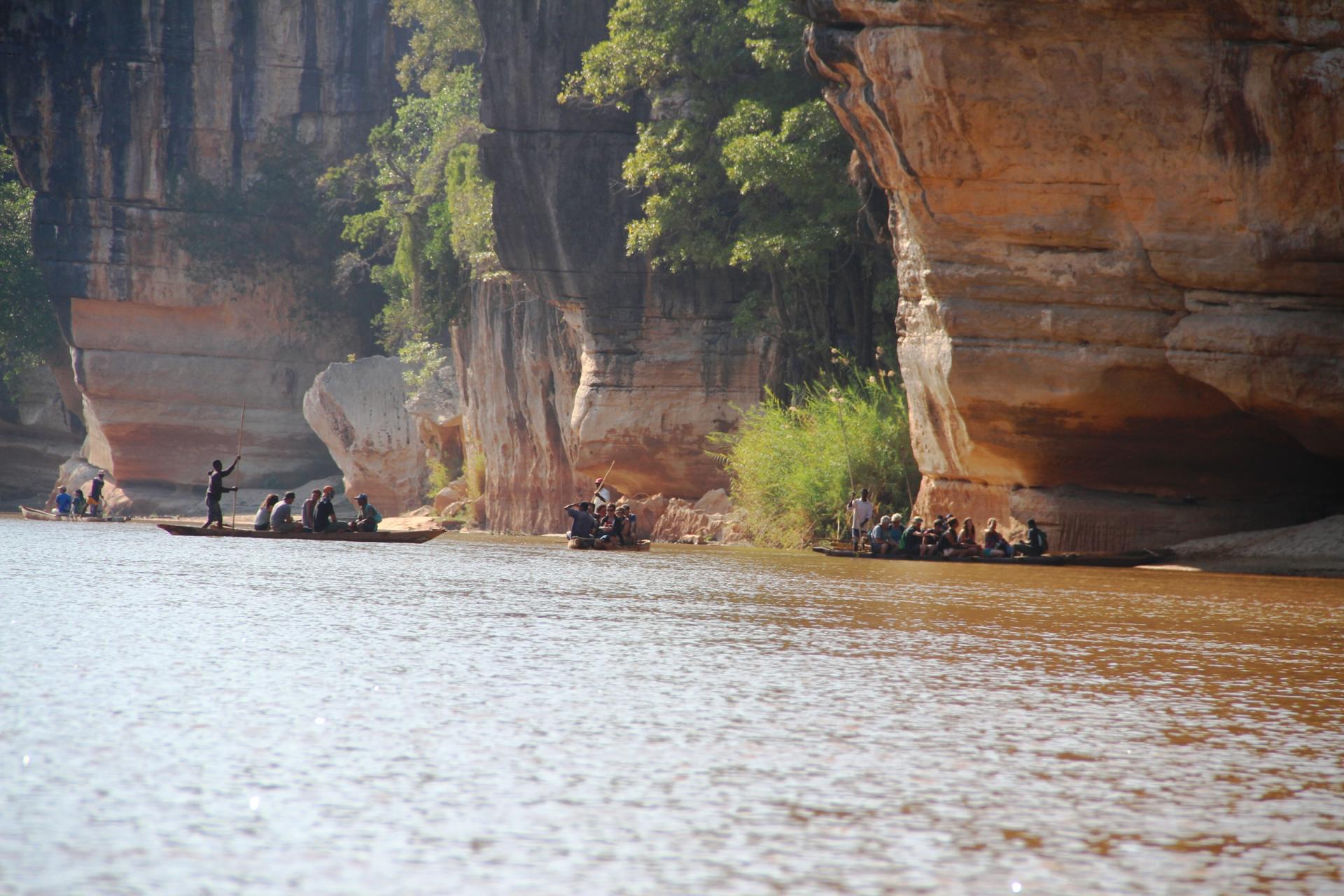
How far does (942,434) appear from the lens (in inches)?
923

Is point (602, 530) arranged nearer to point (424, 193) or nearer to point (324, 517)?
point (324, 517)

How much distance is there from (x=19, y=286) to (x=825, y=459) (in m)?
30.2

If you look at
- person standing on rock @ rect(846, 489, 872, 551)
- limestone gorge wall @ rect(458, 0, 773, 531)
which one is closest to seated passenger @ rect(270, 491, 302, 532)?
limestone gorge wall @ rect(458, 0, 773, 531)

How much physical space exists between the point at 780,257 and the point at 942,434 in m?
7.10

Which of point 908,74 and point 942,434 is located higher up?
point 908,74

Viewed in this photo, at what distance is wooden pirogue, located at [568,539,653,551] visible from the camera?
84.2 ft

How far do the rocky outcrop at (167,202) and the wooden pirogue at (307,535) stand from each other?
20652mm

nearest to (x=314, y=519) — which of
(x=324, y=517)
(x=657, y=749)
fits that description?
(x=324, y=517)

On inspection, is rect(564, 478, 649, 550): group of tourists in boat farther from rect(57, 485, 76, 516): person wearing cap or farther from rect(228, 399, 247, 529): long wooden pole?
rect(57, 485, 76, 516): person wearing cap

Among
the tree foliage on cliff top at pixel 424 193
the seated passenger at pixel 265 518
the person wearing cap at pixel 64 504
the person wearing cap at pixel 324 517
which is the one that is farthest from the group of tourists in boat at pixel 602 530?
the person wearing cap at pixel 64 504

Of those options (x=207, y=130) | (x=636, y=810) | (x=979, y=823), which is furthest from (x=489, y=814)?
(x=207, y=130)

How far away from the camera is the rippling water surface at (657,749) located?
5137 millimetres

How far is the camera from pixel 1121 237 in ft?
67.1

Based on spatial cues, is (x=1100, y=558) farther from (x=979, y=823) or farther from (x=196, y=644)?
(x=979, y=823)
